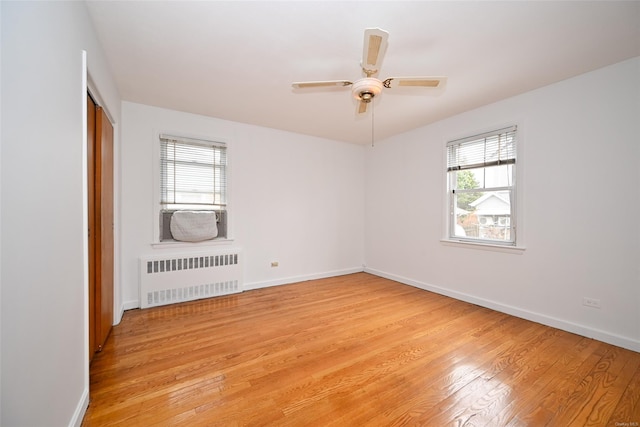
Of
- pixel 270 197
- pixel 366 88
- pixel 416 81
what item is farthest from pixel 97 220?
Result: pixel 416 81

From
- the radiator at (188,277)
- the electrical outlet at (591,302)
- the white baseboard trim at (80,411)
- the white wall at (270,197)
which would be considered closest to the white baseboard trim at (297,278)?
the white wall at (270,197)

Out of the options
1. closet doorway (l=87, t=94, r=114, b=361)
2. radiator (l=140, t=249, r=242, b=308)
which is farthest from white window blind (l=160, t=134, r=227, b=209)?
closet doorway (l=87, t=94, r=114, b=361)

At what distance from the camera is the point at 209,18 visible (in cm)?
187

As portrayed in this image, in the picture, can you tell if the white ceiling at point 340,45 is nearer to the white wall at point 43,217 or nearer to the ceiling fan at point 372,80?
the ceiling fan at point 372,80

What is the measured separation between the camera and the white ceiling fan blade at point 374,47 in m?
1.47

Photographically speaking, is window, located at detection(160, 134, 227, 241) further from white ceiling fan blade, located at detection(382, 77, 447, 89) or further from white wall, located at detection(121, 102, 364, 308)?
white ceiling fan blade, located at detection(382, 77, 447, 89)

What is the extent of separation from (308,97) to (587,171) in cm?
306

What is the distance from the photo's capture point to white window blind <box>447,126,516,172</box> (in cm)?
316

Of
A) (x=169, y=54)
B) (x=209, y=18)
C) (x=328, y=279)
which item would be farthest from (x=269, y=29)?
(x=328, y=279)

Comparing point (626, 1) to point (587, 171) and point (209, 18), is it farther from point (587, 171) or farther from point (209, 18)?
point (209, 18)

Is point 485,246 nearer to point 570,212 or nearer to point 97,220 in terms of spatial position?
point 570,212

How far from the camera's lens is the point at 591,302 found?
2537mm

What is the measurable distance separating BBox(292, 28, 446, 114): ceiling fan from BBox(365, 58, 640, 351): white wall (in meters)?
1.79

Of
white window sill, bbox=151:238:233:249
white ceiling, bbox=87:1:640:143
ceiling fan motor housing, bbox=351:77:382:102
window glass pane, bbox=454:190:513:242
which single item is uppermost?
white ceiling, bbox=87:1:640:143
